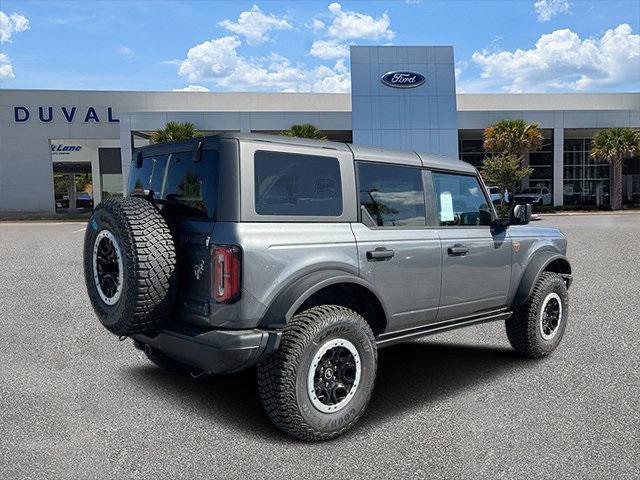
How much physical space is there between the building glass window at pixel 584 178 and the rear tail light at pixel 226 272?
4450 centimetres

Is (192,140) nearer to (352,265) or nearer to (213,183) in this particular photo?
(213,183)

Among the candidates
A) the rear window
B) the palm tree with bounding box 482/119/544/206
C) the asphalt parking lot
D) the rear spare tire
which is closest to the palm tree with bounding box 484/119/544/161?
the palm tree with bounding box 482/119/544/206

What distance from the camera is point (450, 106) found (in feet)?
119

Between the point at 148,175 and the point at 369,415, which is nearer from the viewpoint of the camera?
the point at 369,415

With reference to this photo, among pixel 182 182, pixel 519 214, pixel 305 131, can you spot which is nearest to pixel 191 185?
pixel 182 182

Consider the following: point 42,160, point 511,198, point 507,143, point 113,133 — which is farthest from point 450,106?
point 42,160

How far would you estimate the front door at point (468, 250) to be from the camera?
15.0 feet

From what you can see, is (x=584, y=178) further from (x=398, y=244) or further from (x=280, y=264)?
(x=280, y=264)

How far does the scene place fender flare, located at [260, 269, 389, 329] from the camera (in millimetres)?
3473

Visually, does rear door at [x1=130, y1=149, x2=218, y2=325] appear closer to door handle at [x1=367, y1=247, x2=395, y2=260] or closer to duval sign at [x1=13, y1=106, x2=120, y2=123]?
door handle at [x1=367, y1=247, x2=395, y2=260]

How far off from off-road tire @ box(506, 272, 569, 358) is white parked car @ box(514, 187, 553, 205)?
36.0 metres

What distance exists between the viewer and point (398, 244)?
4.15 metres

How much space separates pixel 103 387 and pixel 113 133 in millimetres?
38666

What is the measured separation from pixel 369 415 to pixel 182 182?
2.12 m
